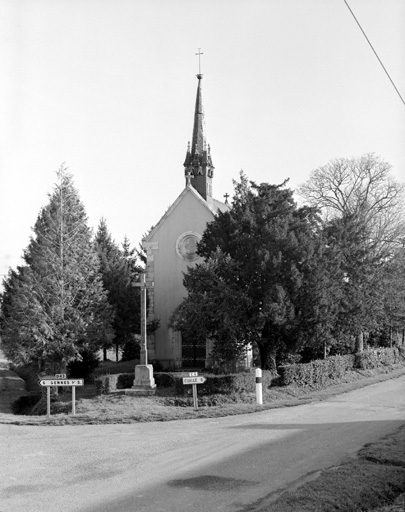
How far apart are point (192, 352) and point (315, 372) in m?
9.99

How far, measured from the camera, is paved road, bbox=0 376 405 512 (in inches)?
324

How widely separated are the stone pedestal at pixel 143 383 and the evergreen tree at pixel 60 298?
6084 millimetres

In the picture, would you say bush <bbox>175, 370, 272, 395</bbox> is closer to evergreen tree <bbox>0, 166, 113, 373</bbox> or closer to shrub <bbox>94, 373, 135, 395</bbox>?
shrub <bbox>94, 373, 135, 395</bbox>

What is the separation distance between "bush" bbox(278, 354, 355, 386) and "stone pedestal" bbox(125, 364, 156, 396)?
5023 millimetres

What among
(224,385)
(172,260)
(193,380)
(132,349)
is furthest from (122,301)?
(193,380)

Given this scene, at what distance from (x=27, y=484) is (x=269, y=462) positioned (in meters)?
4.06

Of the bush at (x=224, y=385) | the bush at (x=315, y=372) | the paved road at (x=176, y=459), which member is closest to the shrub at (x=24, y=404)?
the bush at (x=224, y=385)

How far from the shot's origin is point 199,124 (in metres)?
40.5

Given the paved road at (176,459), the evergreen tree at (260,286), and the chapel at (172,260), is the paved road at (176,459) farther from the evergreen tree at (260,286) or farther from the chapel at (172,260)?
the chapel at (172,260)

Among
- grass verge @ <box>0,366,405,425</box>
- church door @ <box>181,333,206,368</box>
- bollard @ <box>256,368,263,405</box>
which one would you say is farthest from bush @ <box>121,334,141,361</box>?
bollard @ <box>256,368,263,405</box>

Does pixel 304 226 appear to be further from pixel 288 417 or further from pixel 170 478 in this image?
pixel 170 478

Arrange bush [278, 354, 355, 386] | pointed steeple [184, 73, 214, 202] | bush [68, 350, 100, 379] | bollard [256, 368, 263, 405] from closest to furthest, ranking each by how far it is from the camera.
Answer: bollard [256, 368, 263, 405] < bush [278, 354, 355, 386] < bush [68, 350, 100, 379] < pointed steeple [184, 73, 214, 202]

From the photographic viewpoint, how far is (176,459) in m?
10.7

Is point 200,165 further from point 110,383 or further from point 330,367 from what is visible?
point 110,383
